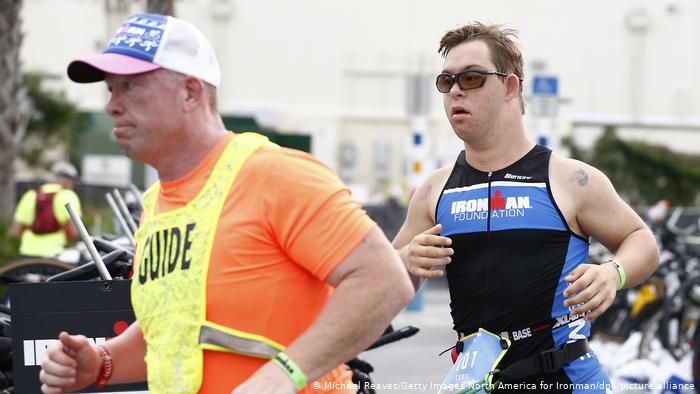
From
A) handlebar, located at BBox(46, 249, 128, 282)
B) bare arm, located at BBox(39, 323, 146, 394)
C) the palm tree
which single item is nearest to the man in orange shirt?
bare arm, located at BBox(39, 323, 146, 394)

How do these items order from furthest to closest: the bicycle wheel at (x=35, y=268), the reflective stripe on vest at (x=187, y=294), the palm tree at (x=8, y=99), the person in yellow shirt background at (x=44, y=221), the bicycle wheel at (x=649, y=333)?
1. the palm tree at (x=8, y=99)
2. the person in yellow shirt background at (x=44, y=221)
3. the bicycle wheel at (x=649, y=333)
4. the bicycle wheel at (x=35, y=268)
5. the reflective stripe on vest at (x=187, y=294)

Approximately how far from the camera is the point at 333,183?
323 centimetres

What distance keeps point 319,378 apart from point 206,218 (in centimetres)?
45

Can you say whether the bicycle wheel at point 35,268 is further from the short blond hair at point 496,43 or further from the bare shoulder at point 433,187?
the short blond hair at point 496,43

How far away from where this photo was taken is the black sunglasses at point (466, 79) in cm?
495

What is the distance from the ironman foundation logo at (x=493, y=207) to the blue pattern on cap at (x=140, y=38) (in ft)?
5.53

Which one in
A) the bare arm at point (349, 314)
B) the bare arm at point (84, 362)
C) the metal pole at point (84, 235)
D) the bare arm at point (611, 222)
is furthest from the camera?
the metal pole at point (84, 235)

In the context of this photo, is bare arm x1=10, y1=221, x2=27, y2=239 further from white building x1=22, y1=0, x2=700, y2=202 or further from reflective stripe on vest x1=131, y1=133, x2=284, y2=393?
white building x1=22, y1=0, x2=700, y2=202

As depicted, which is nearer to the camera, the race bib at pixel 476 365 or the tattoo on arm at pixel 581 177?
the race bib at pixel 476 365

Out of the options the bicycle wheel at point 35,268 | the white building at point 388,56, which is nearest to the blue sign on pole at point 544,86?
the bicycle wheel at point 35,268

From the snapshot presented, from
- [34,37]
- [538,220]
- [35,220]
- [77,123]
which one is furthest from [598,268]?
[34,37]

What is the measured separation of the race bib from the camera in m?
4.64

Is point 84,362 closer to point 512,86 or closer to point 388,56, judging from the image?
point 512,86

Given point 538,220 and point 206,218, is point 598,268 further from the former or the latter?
point 206,218
